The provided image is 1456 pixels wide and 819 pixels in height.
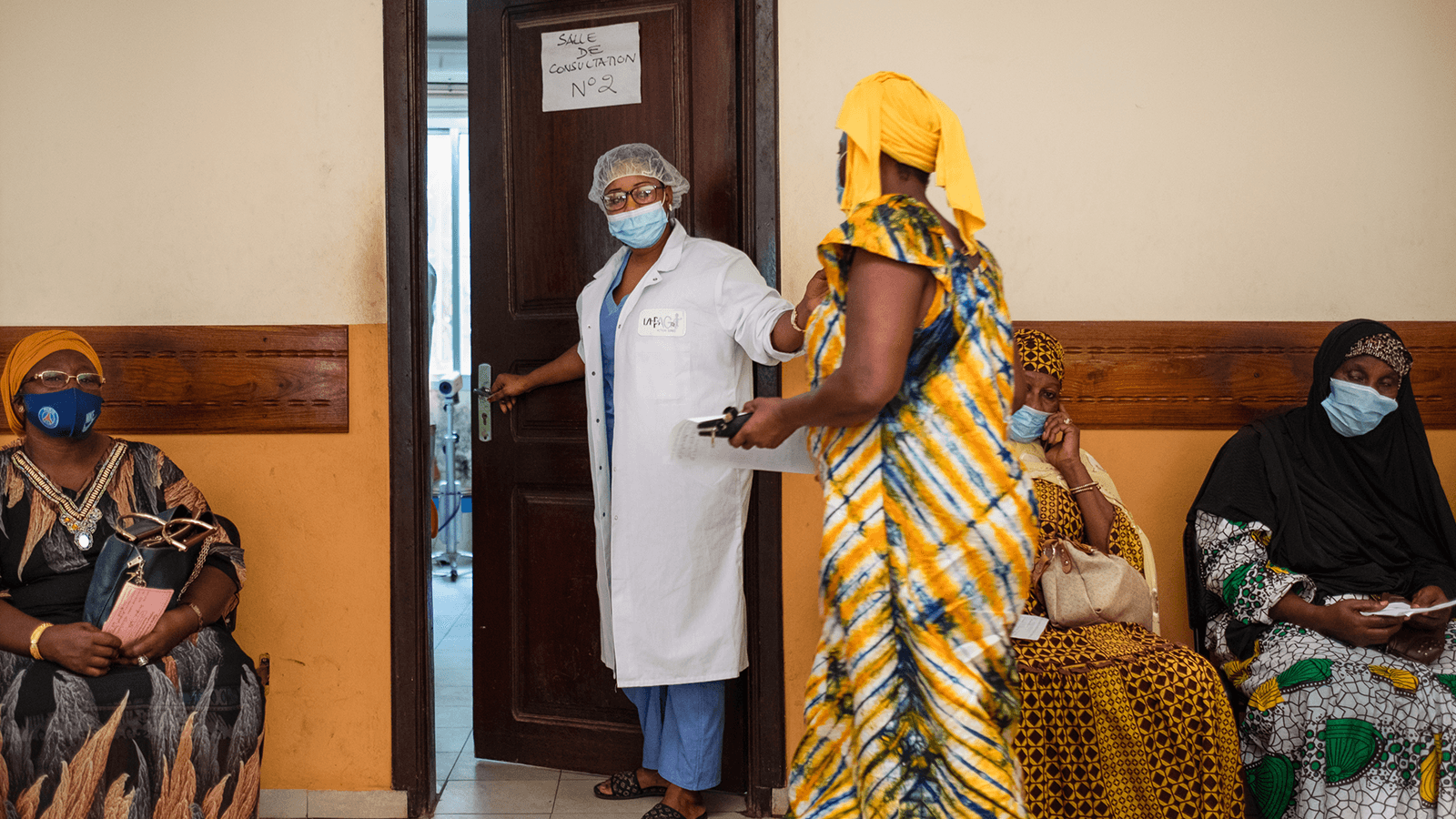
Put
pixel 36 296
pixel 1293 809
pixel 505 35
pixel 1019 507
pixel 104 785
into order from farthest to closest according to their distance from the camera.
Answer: pixel 505 35 < pixel 36 296 < pixel 1293 809 < pixel 104 785 < pixel 1019 507

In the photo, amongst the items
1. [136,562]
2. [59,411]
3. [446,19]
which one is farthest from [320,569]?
[446,19]

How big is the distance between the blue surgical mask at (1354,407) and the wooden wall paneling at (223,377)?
8.24 feet

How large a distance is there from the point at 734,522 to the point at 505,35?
158cm

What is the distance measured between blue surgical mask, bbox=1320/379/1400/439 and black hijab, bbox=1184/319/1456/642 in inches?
1.2

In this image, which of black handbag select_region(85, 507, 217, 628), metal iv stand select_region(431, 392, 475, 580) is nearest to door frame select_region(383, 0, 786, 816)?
black handbag select_region(85, 507, 217, 628)

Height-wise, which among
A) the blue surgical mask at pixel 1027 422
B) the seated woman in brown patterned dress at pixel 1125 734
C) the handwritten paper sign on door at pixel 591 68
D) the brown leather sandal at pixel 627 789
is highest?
the handwritten paper sign on door at pixel 591 68

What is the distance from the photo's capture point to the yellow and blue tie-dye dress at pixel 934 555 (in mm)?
1466

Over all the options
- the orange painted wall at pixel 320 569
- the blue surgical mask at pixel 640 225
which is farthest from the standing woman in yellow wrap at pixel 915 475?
the orange painted wall at pixel 320 569

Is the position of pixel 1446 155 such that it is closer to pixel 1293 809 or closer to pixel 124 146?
pixel 1293 809

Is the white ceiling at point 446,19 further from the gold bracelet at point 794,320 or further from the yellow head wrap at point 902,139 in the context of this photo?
the yellow head wrap at point 902,139

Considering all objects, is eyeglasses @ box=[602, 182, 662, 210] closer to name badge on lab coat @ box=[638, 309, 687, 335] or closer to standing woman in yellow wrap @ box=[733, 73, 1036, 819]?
name badge on lab coat @ box=[638, 309, 687, 335]

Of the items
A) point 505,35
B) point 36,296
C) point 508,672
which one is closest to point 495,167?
point 505,35

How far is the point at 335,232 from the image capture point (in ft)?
8.70

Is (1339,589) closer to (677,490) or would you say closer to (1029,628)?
(1029,628)
